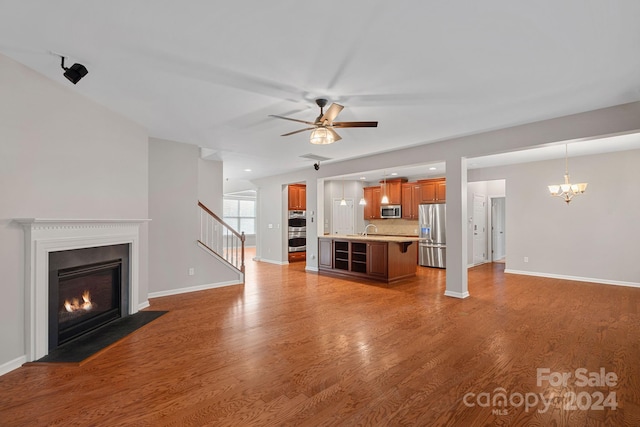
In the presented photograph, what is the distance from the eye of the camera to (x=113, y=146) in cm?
383

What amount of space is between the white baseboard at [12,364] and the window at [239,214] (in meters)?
10.6

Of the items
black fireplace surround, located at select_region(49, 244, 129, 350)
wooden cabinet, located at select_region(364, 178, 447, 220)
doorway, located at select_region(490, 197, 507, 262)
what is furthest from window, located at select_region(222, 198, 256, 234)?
doorway, located at select_region(490, 197, 507, 262)

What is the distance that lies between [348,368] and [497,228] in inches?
351

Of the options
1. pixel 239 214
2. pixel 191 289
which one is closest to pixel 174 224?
pixel 191 289

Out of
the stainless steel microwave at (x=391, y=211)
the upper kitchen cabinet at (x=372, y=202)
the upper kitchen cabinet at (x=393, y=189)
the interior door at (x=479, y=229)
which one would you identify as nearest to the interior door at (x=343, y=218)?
the upper kitchen cabinet at (x=372, y=202)

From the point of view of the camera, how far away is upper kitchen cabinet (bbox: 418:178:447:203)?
8.24m

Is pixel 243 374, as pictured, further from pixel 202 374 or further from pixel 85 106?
pixel 85 106

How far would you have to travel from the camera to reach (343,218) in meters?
9.80

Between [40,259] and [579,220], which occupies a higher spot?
[579,220]

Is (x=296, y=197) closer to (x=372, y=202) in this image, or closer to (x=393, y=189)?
(x=372, y=202)

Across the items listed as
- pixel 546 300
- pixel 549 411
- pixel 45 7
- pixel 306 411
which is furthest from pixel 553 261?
pixel 45 7

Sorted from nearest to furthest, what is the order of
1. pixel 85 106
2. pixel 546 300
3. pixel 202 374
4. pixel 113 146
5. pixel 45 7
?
pixel 45 7, pixel 202 374, pixel 85 106, pixel 113 146, pixel 546 300

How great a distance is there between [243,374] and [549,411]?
228 cm

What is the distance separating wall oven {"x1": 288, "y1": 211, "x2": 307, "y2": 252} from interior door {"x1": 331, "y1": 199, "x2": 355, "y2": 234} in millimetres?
986
